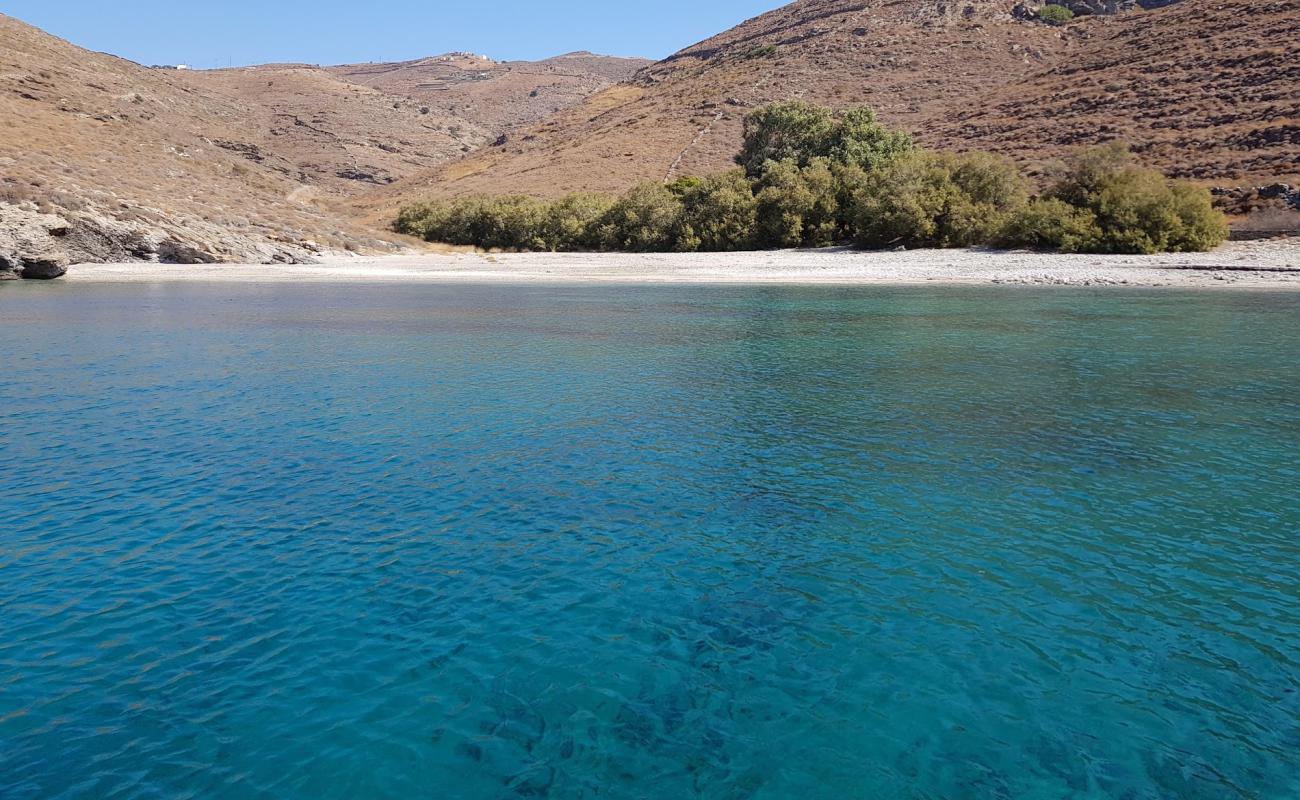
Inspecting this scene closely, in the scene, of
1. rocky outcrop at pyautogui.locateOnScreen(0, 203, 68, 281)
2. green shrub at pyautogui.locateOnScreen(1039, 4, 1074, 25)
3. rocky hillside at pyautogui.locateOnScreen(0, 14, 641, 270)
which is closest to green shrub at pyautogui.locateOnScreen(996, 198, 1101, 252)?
rocky hillside at pyautogui.locateOnScreen(0, 14, 641, 270)

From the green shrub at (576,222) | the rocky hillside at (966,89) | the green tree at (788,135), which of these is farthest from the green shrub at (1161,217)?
the green shrub at (576,222)

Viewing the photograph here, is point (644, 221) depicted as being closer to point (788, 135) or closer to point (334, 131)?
point (788, 135)

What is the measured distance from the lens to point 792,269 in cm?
4772

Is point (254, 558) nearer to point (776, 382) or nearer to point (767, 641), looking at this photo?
point (767, 641)

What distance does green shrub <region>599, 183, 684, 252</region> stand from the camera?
61.0 meters

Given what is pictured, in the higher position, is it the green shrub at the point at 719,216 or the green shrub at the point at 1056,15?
the green shrub at the point at 1056,15

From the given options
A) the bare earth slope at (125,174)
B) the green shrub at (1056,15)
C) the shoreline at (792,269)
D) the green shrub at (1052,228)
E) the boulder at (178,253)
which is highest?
the green shrub at (1056,15)

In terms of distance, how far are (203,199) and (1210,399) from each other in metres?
64.9

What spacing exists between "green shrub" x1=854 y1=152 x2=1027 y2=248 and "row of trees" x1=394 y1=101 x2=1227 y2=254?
0.08 m

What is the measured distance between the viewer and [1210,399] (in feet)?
53.4

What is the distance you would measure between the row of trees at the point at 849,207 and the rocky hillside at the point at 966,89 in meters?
13.3

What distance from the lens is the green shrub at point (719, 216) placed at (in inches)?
2299

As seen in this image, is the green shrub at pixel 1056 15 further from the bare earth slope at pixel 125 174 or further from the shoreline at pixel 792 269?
the bare earth slope at pixel 125 174

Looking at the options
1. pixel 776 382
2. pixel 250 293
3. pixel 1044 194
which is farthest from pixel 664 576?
pixel 1044 194
